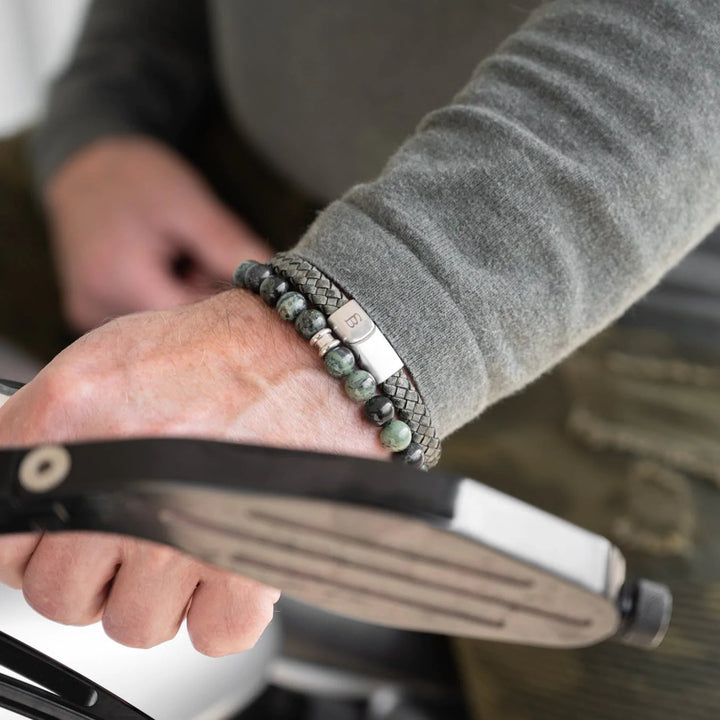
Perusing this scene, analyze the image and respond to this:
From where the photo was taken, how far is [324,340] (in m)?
0.38

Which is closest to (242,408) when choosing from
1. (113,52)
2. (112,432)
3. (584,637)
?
(112,432)

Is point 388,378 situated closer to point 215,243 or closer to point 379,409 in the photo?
point 379,409

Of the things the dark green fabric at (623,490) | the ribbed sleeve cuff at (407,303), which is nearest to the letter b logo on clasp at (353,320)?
the ribbed sleeve cuff at (407,303)

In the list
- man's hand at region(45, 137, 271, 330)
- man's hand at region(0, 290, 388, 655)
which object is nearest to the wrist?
man's hand at region(0, 290, 388, 655)

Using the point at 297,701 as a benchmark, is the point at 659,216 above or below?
above

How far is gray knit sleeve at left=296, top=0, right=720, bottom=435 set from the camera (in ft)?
1.29

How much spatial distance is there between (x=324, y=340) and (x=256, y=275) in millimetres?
47

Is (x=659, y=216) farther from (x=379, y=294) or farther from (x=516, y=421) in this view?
(x=516, y=421)

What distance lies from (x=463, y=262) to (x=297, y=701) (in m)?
0.54

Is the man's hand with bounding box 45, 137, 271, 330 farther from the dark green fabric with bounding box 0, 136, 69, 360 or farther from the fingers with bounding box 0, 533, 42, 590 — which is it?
the fingers with bounding box 0, 533, 42, 590

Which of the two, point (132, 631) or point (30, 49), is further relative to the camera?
point (30, 49)

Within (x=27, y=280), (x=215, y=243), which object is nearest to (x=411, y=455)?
(x=215, y=243)

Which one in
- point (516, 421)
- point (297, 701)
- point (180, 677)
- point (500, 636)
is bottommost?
point (297, 701)

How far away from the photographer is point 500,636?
0.31m
